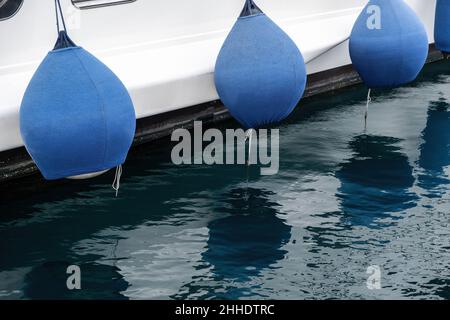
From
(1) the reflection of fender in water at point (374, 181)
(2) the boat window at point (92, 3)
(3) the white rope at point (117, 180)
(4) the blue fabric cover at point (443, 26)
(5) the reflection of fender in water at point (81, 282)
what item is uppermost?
(2) the boat window at point (92, 3)

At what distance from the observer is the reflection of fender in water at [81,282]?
534 centimetres

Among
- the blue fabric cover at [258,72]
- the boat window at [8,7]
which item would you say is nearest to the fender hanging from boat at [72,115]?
the boat window at [8,7]

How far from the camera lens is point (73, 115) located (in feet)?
18.5

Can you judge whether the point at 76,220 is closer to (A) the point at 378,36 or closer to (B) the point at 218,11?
(B) the point at 218,11

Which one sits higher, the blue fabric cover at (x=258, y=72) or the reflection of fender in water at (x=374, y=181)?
the blue fabric cover at (x=258, y=72)

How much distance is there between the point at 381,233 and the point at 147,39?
2859 millimetres

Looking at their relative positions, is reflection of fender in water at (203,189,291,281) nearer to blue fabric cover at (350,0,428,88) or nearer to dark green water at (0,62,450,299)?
dark green water at (0,62,450,299)

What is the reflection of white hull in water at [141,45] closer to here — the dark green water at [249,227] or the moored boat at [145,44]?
the moored boat at [145,44]

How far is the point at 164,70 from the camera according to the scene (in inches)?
300

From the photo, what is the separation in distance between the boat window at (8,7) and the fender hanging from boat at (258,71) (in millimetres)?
1660

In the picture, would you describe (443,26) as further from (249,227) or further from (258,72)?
(249,227)

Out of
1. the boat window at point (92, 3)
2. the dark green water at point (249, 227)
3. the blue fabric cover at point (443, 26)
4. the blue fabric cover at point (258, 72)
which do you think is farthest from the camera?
the blue fabric cover at point (443, 26)

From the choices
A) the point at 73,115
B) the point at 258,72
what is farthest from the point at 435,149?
the point at 73,115

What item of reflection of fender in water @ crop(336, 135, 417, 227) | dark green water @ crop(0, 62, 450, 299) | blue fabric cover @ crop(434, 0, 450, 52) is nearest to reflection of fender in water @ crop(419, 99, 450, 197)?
dark green water @ crop(0, 62, 450, 299)
